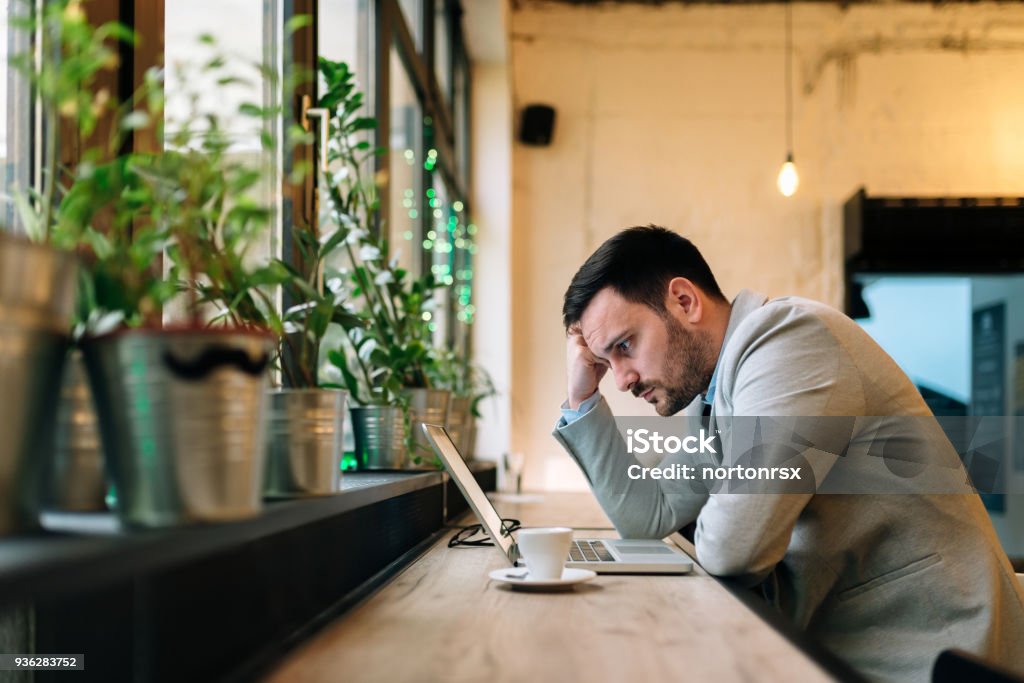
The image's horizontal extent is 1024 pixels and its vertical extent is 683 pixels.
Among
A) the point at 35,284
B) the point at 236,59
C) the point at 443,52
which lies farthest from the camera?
the point at 443,52

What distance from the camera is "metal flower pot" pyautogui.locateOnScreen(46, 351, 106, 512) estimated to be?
0.81m

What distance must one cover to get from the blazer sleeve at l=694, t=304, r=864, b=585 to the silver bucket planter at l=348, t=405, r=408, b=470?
73cm

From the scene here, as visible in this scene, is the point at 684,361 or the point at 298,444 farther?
the point at 684,361

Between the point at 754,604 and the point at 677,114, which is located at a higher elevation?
the point at 677,114

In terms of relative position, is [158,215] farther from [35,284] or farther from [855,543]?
[855,543]

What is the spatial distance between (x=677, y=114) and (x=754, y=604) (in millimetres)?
5159

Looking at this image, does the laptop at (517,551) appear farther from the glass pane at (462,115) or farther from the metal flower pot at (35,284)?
the glass pane at (462,115)

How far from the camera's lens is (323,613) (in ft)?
4.03

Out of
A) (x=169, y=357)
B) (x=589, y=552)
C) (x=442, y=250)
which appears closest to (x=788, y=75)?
(x=442, y=250)

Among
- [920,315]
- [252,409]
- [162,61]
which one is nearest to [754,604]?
[252,409]

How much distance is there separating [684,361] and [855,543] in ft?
1.91

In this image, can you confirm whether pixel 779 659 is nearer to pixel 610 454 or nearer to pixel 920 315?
pixel 610 454

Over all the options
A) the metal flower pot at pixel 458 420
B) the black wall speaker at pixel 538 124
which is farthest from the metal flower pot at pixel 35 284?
the black wall speaker at pixel 538 124

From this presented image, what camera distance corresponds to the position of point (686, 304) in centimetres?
211
